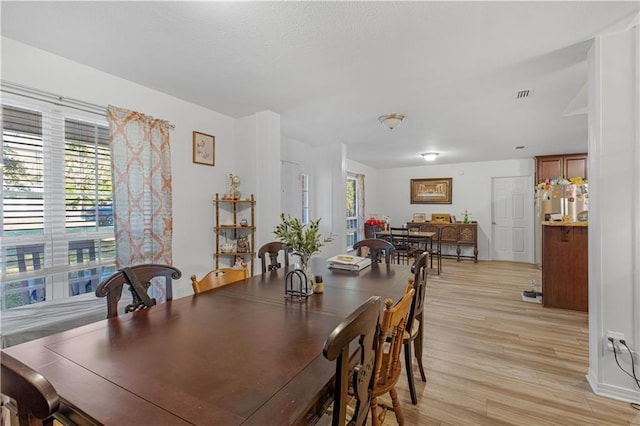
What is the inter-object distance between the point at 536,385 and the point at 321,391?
6.82 feet

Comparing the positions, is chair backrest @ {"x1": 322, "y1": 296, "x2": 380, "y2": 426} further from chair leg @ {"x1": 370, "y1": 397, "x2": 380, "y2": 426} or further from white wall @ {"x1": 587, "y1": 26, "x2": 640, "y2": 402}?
white wall @ {"x1": 587, "y1": 26, "x2": 640, "y2": 402}

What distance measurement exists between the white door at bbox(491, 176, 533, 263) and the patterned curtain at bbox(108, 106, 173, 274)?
6925 millimetres

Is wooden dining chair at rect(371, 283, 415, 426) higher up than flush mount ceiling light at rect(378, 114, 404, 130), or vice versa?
flush mount ceiling light at rect(378, 114, 404, 130)

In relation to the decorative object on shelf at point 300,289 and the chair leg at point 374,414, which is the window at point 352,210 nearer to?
the decorative object on shelf at point 300,289

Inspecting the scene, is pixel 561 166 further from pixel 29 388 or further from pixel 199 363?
pixel 29 388

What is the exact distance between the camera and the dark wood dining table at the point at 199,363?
2.47 ft

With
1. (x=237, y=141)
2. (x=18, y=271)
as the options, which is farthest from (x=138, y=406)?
(x=237, y=141)

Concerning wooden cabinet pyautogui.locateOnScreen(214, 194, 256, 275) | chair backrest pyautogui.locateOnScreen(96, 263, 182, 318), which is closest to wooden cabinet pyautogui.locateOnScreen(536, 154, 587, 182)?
wooden cabinet pyautogui.locateOnScreen(214, 194, 256, 275)

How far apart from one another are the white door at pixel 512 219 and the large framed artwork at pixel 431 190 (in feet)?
3.35

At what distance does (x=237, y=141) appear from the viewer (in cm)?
354

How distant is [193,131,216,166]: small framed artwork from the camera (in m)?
3.06

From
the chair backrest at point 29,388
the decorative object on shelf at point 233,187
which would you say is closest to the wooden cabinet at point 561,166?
the decorative object on shelf at point 233,187

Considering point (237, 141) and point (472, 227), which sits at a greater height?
point (237, 141)

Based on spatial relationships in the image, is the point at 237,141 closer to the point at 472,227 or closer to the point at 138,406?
the point at 138,406
